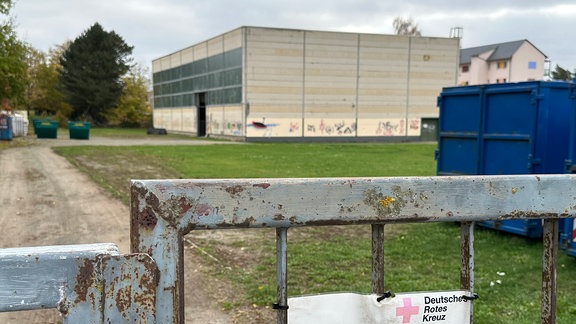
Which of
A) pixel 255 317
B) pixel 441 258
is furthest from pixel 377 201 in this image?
pixel 441 258

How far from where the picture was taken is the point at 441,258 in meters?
7.00

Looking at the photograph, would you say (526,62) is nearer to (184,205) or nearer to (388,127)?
(388,127)

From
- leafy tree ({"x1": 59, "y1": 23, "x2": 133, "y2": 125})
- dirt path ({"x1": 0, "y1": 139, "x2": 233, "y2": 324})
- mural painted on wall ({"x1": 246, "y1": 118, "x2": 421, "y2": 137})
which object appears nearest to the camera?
dirt path ({"x1": 0, "y1": 139, "x2": 233, "y2": 324})

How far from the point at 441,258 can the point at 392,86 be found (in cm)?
3744

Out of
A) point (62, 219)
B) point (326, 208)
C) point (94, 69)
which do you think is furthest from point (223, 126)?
point (326, 208)

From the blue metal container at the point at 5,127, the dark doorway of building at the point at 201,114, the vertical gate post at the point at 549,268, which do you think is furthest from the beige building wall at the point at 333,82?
the vertical gate post at the point at 549,268

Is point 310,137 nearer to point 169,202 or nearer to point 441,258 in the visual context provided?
point 441,258

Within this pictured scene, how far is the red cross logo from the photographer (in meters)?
1.66

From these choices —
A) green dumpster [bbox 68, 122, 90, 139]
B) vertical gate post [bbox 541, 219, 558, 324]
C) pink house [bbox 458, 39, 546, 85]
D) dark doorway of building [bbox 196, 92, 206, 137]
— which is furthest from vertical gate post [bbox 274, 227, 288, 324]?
pink house [bbox 458, 39, 546, 85]

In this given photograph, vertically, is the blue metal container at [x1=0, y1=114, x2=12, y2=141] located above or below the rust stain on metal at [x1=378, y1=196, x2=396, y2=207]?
below

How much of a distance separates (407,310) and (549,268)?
54 centimetres

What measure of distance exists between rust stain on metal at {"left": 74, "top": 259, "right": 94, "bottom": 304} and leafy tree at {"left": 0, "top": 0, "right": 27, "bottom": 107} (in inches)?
1219

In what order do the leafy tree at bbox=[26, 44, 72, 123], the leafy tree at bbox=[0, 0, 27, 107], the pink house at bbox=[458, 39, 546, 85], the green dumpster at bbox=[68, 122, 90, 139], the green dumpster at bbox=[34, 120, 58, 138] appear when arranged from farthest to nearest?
1. the pink house at bbox=[458, 39, 546, 85]
2. the leafy tree at bbox=[26, 44, 72, 123]
3. the green dumpster at bbox=[68, 122, 90, 139]
4. the green dumpster at bbox=[34, 120, 58, 138]
5. the leafy tree at bbox=[0, 0, 27, 107]

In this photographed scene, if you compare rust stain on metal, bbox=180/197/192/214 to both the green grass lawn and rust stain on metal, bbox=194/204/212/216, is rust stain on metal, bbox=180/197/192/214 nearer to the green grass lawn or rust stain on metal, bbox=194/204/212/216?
rust stain on metal, bbox=194/204/212/216
